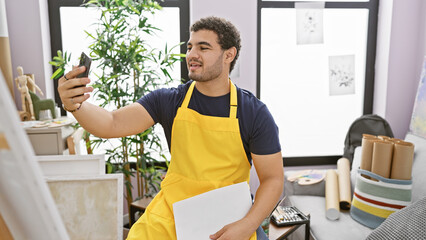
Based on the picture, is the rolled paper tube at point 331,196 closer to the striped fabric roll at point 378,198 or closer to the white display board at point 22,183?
the striped fabric roll at point 378,198

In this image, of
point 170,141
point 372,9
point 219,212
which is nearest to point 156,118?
point 170,141

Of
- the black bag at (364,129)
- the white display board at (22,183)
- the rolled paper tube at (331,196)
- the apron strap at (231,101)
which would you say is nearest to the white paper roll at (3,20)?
the apron strap at (231,101)

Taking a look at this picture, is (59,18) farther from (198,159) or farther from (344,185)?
(344,185)

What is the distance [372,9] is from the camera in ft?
9.20

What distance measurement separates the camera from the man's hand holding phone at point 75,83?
0.94 meters

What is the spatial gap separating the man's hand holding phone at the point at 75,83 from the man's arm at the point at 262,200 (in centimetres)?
65

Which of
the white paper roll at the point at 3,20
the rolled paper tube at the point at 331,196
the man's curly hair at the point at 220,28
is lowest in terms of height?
the rolled paper tube at the point at 331,196

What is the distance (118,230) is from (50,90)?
4.51 ft

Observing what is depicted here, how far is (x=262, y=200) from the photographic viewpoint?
1.21 m

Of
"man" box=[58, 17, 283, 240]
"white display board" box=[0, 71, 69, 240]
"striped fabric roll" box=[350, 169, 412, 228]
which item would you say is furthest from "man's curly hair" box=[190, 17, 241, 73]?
"striped fabric roll" box=[350, 169, 412, 228]

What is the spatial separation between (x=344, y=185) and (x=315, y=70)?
1100mm

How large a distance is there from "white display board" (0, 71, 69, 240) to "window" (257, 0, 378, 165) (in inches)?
102

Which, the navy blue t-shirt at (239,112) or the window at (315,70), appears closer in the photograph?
the navy blue t-shirt at (239,112)

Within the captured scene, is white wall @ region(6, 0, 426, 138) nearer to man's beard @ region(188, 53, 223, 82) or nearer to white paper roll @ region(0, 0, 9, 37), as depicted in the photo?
white paper roll @ region(0, 0, 9, 37)
